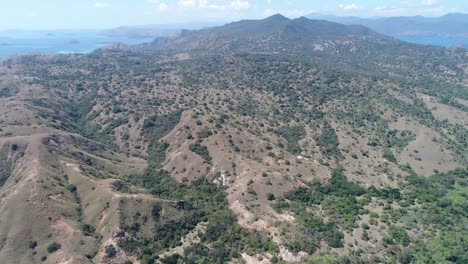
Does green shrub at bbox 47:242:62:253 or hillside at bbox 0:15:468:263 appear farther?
hillside at bbox 0:15:468:263

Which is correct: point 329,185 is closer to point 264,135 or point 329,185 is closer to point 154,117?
point 264,135

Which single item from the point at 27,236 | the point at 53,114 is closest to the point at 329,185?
the point at 27,236

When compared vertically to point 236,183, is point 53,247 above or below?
below

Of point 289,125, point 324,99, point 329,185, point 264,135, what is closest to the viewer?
point 329,185

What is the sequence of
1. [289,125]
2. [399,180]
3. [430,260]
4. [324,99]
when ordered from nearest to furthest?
[430,260], [399,180], [289,125], [324,99]

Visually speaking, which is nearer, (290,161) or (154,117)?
(290,161)

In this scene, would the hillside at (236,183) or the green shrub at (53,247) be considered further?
the hillside at (236,183)

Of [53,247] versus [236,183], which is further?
[236,183]

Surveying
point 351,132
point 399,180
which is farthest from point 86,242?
point 351,132

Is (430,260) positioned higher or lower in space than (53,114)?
lower
